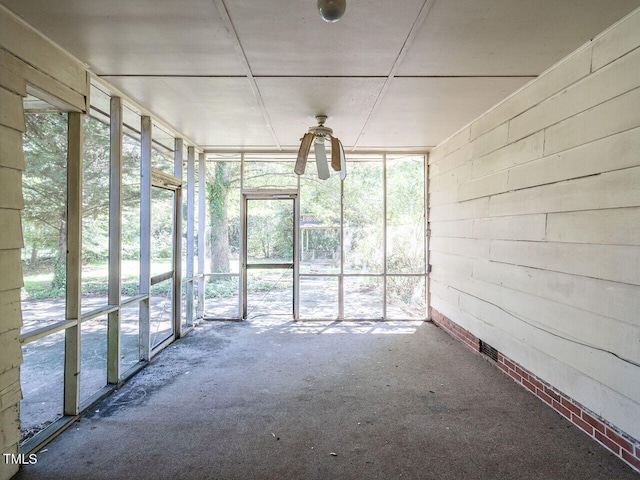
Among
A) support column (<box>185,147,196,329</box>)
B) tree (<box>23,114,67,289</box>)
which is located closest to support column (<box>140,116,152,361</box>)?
tree (<box>23,114,67,289</box>)

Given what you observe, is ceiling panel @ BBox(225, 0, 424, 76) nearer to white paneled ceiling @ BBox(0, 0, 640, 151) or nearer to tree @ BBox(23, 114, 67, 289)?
white paneled ceiling @ BBox(0, 0, 640, 151)

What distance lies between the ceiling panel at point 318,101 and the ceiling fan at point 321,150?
20 centimetres

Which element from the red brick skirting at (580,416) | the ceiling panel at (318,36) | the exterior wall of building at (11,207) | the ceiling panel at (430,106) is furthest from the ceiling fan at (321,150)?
the red brick skirting at (580,416)

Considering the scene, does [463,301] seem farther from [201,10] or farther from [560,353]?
[201,10]

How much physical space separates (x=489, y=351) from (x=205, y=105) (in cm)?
390

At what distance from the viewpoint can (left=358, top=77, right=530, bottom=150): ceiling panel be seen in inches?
112

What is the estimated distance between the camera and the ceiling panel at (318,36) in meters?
1.84

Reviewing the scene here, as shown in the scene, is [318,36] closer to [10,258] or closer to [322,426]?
[10,258]

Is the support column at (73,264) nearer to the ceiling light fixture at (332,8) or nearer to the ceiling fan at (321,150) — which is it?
the ceiling fan at (321,150)

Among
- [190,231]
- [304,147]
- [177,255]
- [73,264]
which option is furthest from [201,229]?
[73,264]

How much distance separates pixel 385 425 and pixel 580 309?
1.58 metres

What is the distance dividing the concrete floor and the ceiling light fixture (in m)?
2.44

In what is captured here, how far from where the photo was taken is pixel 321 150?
3.44 metres

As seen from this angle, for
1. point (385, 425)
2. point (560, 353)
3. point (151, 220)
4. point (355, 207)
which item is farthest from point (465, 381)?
point (151, 220)
